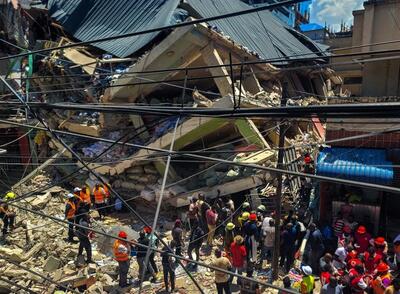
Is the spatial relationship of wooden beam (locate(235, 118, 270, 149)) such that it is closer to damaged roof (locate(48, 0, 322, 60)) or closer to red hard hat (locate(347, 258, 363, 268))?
damaged roof (locate(48, 0, 322, 60))

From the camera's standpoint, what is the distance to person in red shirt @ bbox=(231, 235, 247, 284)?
9.20 meters

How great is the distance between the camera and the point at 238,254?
9.24 m

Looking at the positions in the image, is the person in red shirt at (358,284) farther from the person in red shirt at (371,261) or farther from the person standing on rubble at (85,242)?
the person standing on rubble at (85,242)

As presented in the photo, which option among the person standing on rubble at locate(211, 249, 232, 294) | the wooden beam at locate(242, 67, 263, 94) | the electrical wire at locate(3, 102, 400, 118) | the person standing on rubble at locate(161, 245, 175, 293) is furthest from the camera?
the wooden beam at locate(242, 67, 263, 94)

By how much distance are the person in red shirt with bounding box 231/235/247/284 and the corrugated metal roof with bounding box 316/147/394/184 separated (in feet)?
10.7

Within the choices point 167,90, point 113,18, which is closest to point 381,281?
point 167,90

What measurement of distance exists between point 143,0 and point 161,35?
3607 mm

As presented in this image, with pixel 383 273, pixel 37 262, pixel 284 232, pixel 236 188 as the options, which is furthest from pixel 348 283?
pixel 37 262

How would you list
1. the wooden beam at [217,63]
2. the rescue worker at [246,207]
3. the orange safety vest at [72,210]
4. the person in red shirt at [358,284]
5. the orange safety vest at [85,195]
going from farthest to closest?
the orange safety vest at [85,195] < the wooden beam at [217,63] < the orange safety vest at [72,210] < the rescue worker at [246,207] < the person in red shirt at [358,284]

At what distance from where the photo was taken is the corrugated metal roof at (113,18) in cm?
1670

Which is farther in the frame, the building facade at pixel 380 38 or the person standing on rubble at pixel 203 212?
the building facade at pixel 380 38

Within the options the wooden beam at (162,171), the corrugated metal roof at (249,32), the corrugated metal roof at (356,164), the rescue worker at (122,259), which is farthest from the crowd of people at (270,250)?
the corrugated metal roof at (249,32)

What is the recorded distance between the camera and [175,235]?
9914 millimetres

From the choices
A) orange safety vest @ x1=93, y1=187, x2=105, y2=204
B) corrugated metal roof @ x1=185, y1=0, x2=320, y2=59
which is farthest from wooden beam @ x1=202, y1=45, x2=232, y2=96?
orange safety vest @ x1=93, y1=187, x2=105, y2=204
